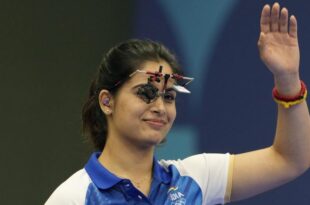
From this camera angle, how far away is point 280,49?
164 centimetres

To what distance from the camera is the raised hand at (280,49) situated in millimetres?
1629

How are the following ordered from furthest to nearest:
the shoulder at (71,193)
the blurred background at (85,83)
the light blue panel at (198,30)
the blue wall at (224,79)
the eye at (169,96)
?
the light blue panel at (198,30), the blurred background at (85,83), the blue wall at (224,79), the eye at (169,96), the shoulder at (71,193)

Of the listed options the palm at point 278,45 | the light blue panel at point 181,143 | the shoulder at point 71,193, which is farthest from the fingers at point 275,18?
the light blue panel at point 181,143

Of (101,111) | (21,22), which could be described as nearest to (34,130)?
(21,22)

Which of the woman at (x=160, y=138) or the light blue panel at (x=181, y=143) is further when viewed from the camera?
the light blue panel at (x=181, y=143)

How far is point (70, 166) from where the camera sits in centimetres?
324

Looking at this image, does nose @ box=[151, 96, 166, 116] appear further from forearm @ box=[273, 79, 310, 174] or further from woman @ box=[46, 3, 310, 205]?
forearm @ box=[273, 79, 310, 174]

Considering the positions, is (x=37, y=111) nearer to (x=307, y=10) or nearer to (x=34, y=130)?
(x=34, y=130)

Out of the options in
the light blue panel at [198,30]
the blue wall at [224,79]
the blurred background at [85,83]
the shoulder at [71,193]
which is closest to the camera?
the shoulder at [71,193]

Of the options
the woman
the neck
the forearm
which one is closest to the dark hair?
the woman

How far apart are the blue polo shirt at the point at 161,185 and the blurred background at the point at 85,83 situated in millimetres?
1041

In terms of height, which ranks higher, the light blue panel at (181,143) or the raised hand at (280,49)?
the raised hand at (280,49)

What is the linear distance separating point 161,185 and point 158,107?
0.69ft

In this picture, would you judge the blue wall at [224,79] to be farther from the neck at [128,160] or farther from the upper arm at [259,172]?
the neck at [128,160]
